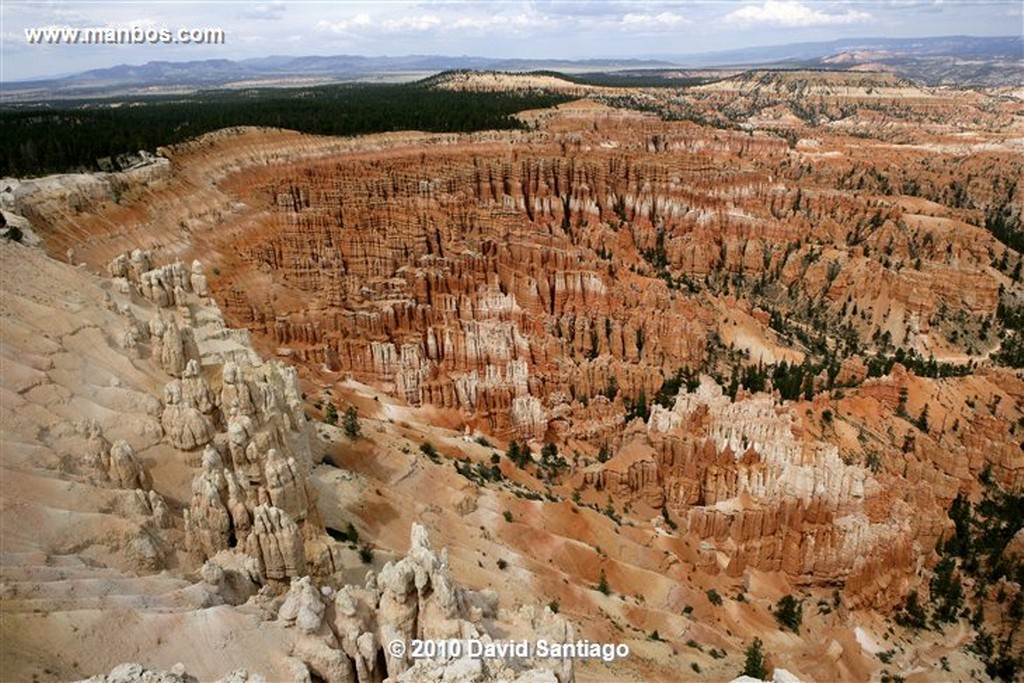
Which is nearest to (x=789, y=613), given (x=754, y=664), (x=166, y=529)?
(x=754, y=664)

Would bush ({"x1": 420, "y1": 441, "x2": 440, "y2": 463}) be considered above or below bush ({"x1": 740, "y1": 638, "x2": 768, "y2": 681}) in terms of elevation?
above

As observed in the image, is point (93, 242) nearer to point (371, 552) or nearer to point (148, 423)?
point (148, 423)

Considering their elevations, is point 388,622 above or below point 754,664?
above

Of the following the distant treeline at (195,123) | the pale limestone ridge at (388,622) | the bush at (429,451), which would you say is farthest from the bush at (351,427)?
the distant treeline at (195,123)

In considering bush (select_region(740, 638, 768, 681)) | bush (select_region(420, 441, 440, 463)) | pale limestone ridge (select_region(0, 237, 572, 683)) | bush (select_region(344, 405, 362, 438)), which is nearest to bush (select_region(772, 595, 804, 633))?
bush (select_region(740, 638, 768, 681))

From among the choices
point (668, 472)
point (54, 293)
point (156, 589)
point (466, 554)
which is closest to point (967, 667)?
point (668, 472)

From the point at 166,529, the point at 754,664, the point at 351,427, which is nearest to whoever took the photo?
the point at 166,529

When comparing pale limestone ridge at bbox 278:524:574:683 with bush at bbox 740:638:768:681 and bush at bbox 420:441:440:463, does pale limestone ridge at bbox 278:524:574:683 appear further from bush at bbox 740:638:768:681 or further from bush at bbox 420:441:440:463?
bush at bbox 420:441:440:463

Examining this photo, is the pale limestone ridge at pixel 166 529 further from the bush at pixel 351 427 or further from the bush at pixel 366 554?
the bush at pixel 351 427

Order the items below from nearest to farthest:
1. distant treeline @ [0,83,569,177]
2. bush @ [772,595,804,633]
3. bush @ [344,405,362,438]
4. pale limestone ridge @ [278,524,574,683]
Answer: pale limestone ridge @ [278,524,574,683]
bush @ [772,595,804,633]
bush @ [344,405,362,438]
distant treeline @ [0,83,569,177]

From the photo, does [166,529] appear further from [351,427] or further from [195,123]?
[195,123]

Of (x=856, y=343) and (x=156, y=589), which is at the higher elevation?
(x=156, y=589)
